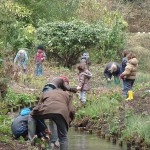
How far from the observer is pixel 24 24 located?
3266 centimetres

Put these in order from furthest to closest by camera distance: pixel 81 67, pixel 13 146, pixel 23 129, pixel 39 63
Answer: pixel 39 63 < pixel 81 67 < pixel 23 129 < pixel 13 146

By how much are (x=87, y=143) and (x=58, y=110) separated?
316cm

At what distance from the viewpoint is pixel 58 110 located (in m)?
10.3

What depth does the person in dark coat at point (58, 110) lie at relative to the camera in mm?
10344

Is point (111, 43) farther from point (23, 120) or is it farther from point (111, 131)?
point (23, 120)

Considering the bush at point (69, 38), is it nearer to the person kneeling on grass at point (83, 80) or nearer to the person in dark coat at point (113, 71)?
the person in dark coat at point (113, 71)

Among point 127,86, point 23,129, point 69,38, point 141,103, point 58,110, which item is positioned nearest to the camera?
point 58,110

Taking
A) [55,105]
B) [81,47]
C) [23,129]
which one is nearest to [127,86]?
[23,129]

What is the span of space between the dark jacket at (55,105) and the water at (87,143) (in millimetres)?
2047

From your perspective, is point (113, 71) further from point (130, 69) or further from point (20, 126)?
point (20, 126)

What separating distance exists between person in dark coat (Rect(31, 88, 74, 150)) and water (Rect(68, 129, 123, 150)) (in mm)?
1829

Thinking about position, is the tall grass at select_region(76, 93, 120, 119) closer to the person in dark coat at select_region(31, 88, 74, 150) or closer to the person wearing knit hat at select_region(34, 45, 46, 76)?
the person in dark coat at select_region(31, 88, 74, 150)

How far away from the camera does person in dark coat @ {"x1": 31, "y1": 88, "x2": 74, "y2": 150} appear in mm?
10344

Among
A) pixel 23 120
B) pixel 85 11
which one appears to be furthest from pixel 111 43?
pixel 23 120
